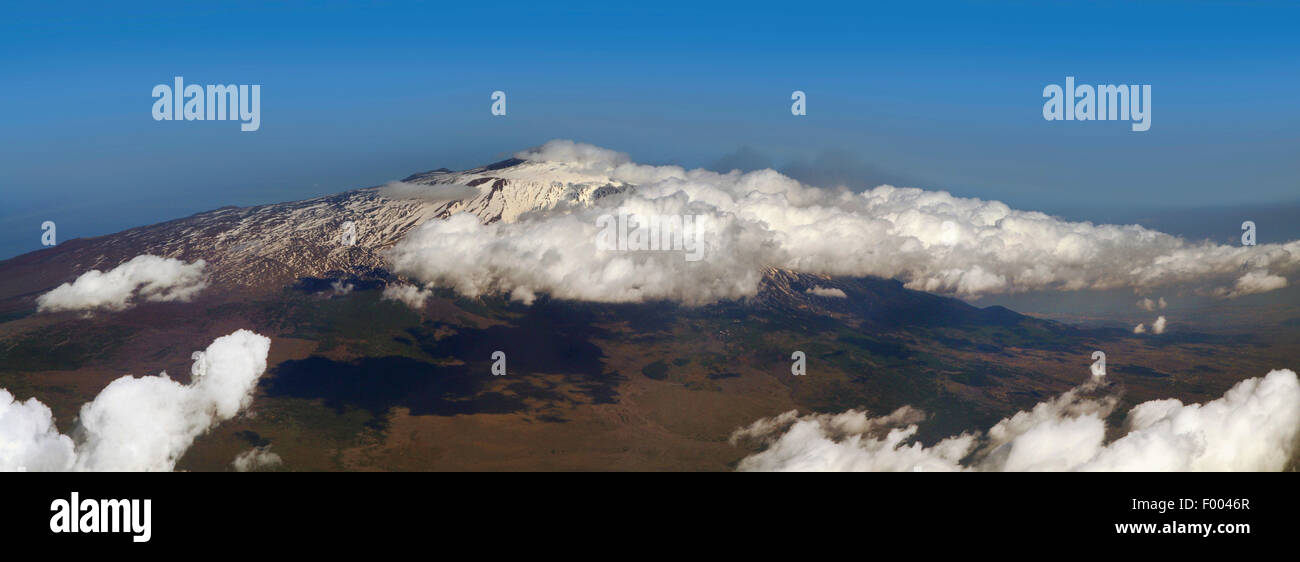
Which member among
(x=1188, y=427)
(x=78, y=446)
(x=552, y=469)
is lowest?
(x=552, y=469)

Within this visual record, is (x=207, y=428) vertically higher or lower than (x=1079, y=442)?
lower

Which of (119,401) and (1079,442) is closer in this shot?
(1079,442)

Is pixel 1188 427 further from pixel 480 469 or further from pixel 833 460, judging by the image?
pixel 480 469
